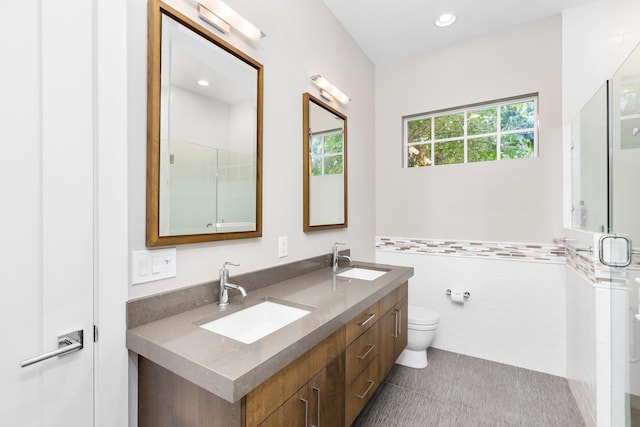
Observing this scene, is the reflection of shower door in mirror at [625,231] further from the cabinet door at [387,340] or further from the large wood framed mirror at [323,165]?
the large wood framed mirror at [323,165]

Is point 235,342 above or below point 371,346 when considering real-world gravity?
above

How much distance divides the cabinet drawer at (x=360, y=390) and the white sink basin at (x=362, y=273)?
606mm

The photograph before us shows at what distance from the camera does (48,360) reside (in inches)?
33.5

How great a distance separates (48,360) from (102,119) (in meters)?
0.77

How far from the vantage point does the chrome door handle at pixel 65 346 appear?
2.66ft

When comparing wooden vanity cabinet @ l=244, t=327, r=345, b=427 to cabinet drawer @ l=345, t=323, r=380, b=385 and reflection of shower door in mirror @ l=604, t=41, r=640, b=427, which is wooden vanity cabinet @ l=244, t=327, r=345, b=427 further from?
reflection of shower door in mirror @ l=604, t=41, r=640, b=427

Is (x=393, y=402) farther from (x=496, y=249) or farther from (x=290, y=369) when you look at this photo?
(x=496, y=249)

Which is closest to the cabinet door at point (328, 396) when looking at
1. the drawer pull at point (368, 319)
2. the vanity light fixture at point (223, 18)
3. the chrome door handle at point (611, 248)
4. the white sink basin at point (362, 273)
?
the drawer pull at point (368, 319)

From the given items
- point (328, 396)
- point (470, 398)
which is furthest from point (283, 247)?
point (470, 398)

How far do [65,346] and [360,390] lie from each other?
49.9 inches

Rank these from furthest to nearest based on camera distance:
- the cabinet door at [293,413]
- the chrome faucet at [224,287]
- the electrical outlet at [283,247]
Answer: the electrical outlet at [283,247] → the chrome faucet at [224,287] → the cabinet door at [293,413]

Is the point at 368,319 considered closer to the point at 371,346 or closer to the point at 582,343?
the point at 371,346

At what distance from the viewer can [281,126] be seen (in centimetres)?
176

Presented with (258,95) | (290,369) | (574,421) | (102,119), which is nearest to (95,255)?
(102,119)
